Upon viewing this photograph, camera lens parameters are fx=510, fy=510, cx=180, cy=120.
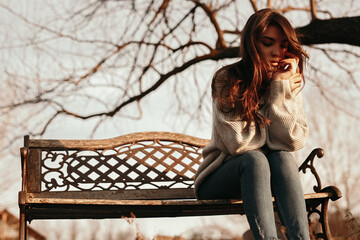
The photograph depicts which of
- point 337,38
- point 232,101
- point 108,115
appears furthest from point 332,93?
point 232,101

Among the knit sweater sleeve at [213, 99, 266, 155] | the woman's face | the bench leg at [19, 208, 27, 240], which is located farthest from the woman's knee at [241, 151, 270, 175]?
the bench leg at [19, 208, 27, 240]

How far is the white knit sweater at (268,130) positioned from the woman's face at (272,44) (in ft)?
0.58

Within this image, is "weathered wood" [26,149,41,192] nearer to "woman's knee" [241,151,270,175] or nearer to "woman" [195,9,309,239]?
"woman" [195,9,309,239]

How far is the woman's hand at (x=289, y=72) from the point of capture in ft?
9.86

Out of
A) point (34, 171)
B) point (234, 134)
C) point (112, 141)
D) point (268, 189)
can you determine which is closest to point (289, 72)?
point (234, 134)

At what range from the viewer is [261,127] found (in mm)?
2881

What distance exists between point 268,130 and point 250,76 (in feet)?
1.11

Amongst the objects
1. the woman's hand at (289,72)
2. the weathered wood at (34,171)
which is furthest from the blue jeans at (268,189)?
the weathered wood at (34,171)

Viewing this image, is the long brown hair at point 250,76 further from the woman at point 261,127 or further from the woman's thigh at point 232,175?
the woman's thigh at point 232,175

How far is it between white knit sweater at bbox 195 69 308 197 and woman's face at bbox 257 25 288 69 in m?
0.18

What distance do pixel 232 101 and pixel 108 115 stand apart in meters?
3.88

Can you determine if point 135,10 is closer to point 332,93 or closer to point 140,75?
point 140,75

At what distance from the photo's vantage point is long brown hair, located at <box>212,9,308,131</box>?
2.88m

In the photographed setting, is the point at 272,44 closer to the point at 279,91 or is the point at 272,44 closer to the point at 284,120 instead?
the point at 279,91
